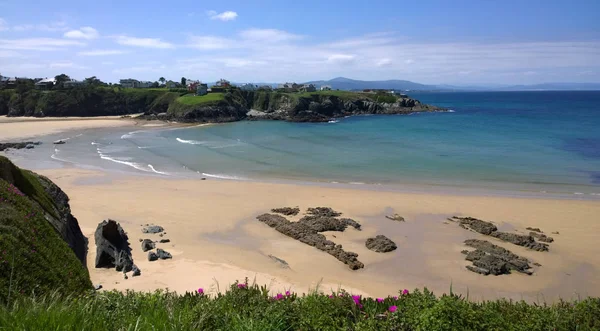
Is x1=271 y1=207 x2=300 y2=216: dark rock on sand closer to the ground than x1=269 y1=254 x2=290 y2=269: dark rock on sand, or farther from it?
farther from it

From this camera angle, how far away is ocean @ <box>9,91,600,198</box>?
2995 centimetres

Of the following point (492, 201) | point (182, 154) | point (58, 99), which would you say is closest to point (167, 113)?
point (58, 99)

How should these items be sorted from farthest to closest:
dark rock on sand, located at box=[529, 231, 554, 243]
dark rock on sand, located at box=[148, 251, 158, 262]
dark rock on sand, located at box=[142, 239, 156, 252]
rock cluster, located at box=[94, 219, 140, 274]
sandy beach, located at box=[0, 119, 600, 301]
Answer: dark rock on sand, located at box=[529, 231, 554, 243] → dark rock on sand, located at box=[142, 239, 156, 252] → dark rock on sand, located at box=[148, 251, 158, 262] → rock cluster, located at box=[94, 219, 140, 274] → sandy beach, located at box=[0, 119, 600, 301]

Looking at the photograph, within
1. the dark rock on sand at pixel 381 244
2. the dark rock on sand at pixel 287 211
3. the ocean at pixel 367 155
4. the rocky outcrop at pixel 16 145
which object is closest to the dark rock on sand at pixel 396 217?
the dark rock on sand at pixel 381 244

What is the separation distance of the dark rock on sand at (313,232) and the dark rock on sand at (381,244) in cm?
123

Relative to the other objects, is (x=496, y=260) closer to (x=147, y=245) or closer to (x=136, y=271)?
(x=136, y=271)

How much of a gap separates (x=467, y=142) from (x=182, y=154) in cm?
3467

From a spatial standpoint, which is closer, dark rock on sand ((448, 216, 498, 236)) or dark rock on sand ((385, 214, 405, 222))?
dark rock on sand ((448, 216, 498, 236))

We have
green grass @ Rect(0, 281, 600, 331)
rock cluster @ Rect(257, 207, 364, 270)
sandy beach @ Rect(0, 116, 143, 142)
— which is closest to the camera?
green grass @ Rect(0, 281, 600, 331)

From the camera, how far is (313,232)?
719 inches

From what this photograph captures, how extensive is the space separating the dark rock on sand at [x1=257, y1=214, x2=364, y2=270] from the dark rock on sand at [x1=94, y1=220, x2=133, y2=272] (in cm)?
693

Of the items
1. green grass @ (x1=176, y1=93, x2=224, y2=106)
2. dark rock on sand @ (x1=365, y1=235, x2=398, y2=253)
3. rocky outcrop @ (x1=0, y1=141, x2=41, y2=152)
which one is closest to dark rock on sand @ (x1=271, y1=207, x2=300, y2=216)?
dark rock on sand @ (x1=365, y1=235, x2=398, y2=253)

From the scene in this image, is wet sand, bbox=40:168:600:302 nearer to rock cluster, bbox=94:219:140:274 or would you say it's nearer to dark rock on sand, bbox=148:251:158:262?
dark rock on sand, bbox=148:251:158:262

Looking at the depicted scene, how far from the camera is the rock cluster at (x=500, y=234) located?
55.7 ft
